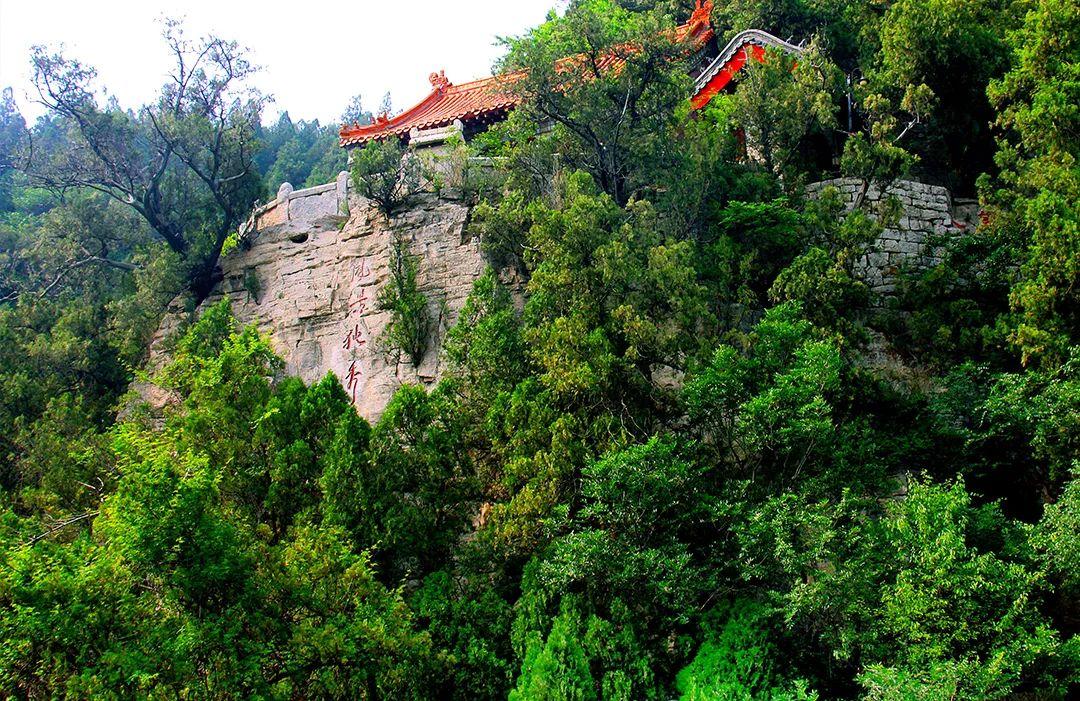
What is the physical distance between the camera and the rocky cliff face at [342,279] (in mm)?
12438

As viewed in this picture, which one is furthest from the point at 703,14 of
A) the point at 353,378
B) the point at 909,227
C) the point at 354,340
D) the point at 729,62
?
the point at 353,378

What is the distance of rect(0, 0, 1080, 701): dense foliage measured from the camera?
761 centimetres

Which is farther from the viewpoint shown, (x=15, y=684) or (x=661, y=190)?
(x=661, y=190)

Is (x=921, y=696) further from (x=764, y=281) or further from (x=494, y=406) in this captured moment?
(x=764, y=281)

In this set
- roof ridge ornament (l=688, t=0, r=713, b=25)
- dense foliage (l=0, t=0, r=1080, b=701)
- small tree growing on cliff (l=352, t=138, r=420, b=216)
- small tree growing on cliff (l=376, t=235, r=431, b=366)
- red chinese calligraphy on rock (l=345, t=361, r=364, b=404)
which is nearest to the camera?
dense foliage (l=0, t=0, r=1080, b=701)

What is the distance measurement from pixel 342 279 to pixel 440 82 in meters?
5.60

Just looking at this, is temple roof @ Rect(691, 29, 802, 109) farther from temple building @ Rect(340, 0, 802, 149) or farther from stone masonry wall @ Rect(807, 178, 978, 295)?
stone masonry wall @ Rect(807, 178, 978, 295)

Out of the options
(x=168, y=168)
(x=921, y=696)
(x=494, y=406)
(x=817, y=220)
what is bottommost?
(x=921, y=696)

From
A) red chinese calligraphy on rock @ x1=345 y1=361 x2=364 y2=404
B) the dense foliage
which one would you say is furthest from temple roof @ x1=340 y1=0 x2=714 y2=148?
red chinese calligraphy on rock @ x1=345 y1=361 x2=364 y2=404

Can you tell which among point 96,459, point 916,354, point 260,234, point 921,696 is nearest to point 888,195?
point 916,354

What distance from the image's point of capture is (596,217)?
10.6m

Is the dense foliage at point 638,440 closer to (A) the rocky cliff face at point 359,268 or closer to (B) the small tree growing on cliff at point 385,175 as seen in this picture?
(B) the small tree growing on cliff at point 385,175

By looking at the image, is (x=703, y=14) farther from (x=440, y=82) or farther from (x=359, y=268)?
(x=359, y=268)

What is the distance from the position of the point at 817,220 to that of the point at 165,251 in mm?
9468
